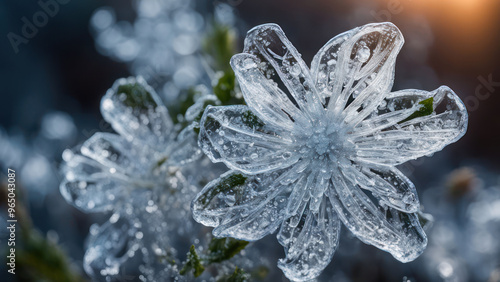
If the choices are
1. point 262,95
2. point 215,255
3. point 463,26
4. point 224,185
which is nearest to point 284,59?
point 262,95

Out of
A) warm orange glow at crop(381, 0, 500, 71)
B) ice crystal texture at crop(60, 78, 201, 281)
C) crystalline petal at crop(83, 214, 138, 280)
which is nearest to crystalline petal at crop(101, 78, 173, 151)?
ice crystal texture at crop(60, 78, 201, 281)

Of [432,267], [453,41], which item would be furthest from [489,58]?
[432,267]

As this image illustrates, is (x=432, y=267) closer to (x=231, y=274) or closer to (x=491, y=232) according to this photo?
(x=491, y=232)

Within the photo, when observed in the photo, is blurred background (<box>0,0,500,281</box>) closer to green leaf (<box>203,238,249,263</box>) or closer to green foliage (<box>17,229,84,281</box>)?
green foliage (<box>17,229,84,281</box>)

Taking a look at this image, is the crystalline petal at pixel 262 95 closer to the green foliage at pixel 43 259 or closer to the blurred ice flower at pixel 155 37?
the green foliage at pixel 43 259

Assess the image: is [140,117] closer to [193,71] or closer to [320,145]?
[320,145]

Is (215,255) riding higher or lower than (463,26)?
higher
